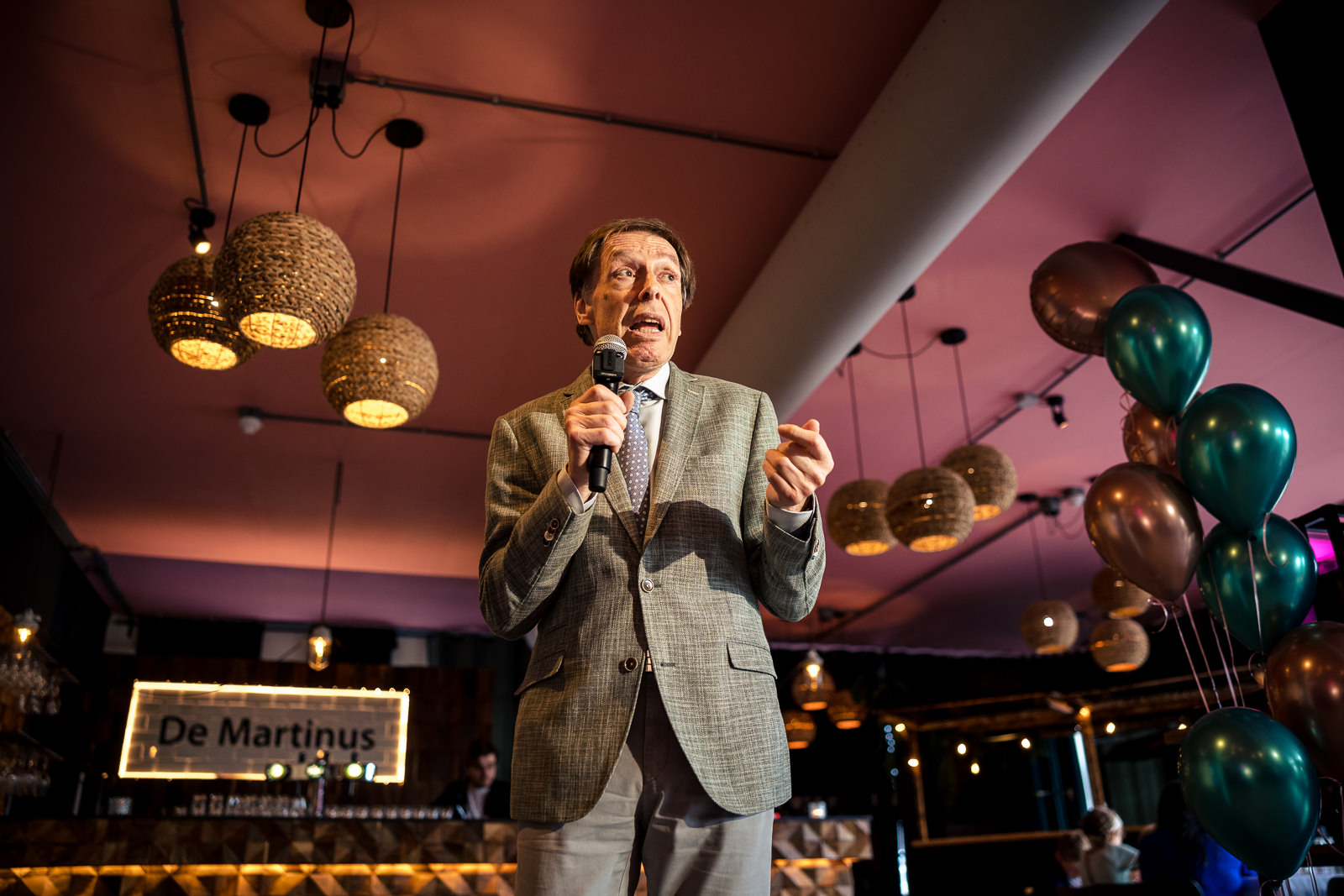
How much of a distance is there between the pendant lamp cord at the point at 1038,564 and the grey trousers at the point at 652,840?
7332 mm

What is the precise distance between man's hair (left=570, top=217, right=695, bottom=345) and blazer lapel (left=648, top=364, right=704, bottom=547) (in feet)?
0.52

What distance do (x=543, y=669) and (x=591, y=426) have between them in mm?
354

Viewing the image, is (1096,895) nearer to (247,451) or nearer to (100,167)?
(100,167)

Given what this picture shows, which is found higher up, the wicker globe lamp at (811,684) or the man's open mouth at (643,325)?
the wicker globe lamp at (811,684)

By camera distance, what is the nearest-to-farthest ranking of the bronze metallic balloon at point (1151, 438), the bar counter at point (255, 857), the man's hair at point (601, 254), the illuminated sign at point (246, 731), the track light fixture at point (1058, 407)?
the man's hair at point (601, 254), the bronze metallic balloon at point (1151, 438), the bar counter at point (255, 857), the track light fixture at point (1058, 407), the illuminated sign at point (246, 731)

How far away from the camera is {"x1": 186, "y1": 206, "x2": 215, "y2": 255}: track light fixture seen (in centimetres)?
418

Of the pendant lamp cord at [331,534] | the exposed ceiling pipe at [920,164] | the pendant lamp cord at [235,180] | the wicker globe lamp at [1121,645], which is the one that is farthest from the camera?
the wicker globe lamp at [1121,645]

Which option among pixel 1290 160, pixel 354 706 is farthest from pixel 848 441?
pixel 354 706

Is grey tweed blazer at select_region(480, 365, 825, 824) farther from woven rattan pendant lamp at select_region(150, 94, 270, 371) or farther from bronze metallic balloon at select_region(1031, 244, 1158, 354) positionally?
woven rattan pendant lamp at select_region(150, 94, 270, 371)

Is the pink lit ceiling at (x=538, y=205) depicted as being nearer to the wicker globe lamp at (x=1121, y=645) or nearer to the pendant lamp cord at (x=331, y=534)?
the pendant lamp cord at (x=331, y=534)

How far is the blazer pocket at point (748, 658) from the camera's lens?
1233 millimetres

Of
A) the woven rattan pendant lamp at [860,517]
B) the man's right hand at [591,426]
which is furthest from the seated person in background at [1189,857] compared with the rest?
the man's right hand at [591,426]

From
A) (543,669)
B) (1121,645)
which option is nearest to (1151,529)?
(543,669)

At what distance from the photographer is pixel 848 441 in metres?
6.68
